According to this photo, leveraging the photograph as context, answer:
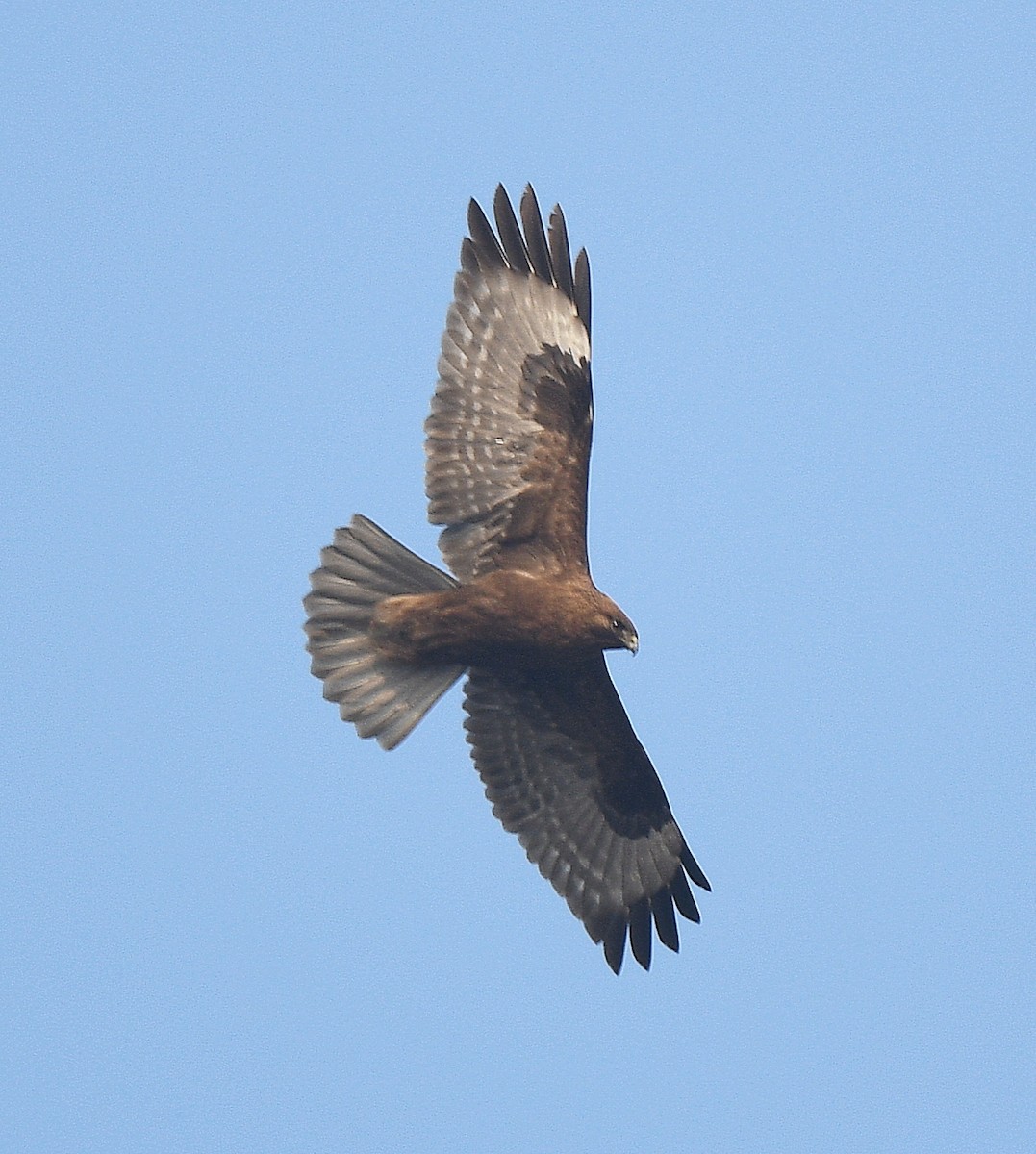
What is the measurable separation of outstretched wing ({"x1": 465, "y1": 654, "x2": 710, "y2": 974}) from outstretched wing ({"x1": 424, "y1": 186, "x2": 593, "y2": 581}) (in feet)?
2.87

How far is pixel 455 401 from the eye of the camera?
10.3m

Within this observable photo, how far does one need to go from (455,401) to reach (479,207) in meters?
1.03

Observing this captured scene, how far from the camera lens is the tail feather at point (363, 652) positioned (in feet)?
33.8

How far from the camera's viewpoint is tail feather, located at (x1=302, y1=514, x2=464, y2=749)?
33.8 feet

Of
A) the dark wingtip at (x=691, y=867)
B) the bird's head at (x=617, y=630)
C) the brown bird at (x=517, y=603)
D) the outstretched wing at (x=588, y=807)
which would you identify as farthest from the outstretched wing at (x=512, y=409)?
the dark wingtip at (x=691, y=867)

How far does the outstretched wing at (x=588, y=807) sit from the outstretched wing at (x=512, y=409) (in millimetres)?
875

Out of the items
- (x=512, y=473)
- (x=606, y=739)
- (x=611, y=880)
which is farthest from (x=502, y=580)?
(x=611, y=880)

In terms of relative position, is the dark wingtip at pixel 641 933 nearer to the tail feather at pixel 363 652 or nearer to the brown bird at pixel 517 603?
the brown bird at pixel 517 603

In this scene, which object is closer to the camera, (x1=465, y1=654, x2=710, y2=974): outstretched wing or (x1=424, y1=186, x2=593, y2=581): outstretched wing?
(x1=424, y1=186, x2=593, y2=581): outstretched wing

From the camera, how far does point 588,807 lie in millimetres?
10906

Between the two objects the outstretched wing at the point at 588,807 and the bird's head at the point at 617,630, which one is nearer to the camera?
the bird's head at the point at 617,630

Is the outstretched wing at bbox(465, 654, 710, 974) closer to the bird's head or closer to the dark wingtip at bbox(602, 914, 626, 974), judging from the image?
the dark wingtip at bbox(602, 914, 626, 974)

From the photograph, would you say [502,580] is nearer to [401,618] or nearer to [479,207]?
[401,618]

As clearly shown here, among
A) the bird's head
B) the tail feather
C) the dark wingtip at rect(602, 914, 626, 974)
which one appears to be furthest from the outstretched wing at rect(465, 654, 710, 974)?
the bird's head
